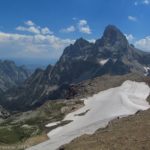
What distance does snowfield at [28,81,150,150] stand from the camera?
84.9 meters

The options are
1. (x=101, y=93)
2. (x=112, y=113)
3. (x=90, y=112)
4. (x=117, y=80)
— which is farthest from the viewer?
(x=117, y=80)

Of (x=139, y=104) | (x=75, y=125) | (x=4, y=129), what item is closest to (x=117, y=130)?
(x=75, y=125)

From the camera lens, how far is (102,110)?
117m

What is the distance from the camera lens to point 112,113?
361 feet

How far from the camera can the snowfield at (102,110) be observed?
279 ft

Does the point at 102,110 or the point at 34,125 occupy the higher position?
the point at 102,110

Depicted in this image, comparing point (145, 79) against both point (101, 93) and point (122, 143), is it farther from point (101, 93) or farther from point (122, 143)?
point (122, 143)

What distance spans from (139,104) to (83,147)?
73.1 m

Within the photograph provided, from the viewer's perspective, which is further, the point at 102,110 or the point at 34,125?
the point at 102,110

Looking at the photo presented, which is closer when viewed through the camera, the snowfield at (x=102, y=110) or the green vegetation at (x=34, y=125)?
the snowfield at (x=102, y=110)

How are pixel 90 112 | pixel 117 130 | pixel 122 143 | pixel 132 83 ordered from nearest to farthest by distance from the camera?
pixel 122 143, pixel 117 130, pixel 90 112, pixel 132 83

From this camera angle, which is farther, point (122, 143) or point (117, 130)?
point (117, 130)

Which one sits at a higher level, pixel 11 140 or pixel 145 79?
pixel 145 79

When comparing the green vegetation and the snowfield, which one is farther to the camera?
the green vegetation
